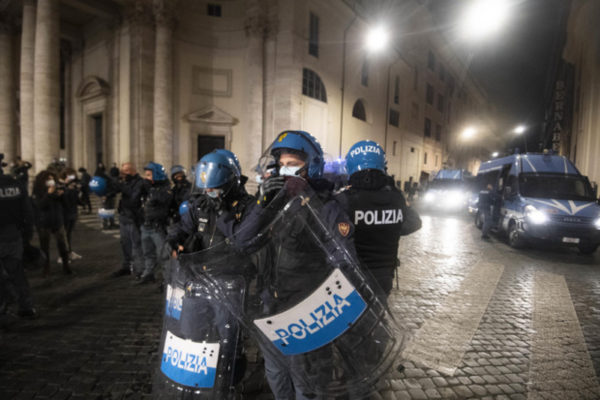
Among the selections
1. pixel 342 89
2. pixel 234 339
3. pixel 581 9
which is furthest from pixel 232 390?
pixel 581 9

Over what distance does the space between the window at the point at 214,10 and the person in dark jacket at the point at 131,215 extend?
1647 cm

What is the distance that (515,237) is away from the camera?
28.5 feet

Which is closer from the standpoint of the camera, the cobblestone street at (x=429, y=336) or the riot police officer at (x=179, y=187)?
the cobblestone street at (x=429, y=336)

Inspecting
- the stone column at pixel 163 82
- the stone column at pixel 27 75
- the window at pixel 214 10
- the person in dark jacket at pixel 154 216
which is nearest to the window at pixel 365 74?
the window at pixel 214 10

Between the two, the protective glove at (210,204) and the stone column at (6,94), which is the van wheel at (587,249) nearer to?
the protective glove at (210,204)

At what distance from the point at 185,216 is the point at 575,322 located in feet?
16.5

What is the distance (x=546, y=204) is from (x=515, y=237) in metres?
1.23

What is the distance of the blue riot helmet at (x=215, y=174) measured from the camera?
8.02 feet

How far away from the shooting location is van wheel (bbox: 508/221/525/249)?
8542 mm

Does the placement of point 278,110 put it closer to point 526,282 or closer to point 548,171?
point 548,171

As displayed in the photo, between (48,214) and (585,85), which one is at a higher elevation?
(585,85)

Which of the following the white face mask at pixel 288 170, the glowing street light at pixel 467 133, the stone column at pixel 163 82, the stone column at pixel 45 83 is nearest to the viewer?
the white face mask at pixel 288 170

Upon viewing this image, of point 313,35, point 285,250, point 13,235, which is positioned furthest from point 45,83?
point 285,250

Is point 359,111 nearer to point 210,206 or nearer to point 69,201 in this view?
point 69,201
